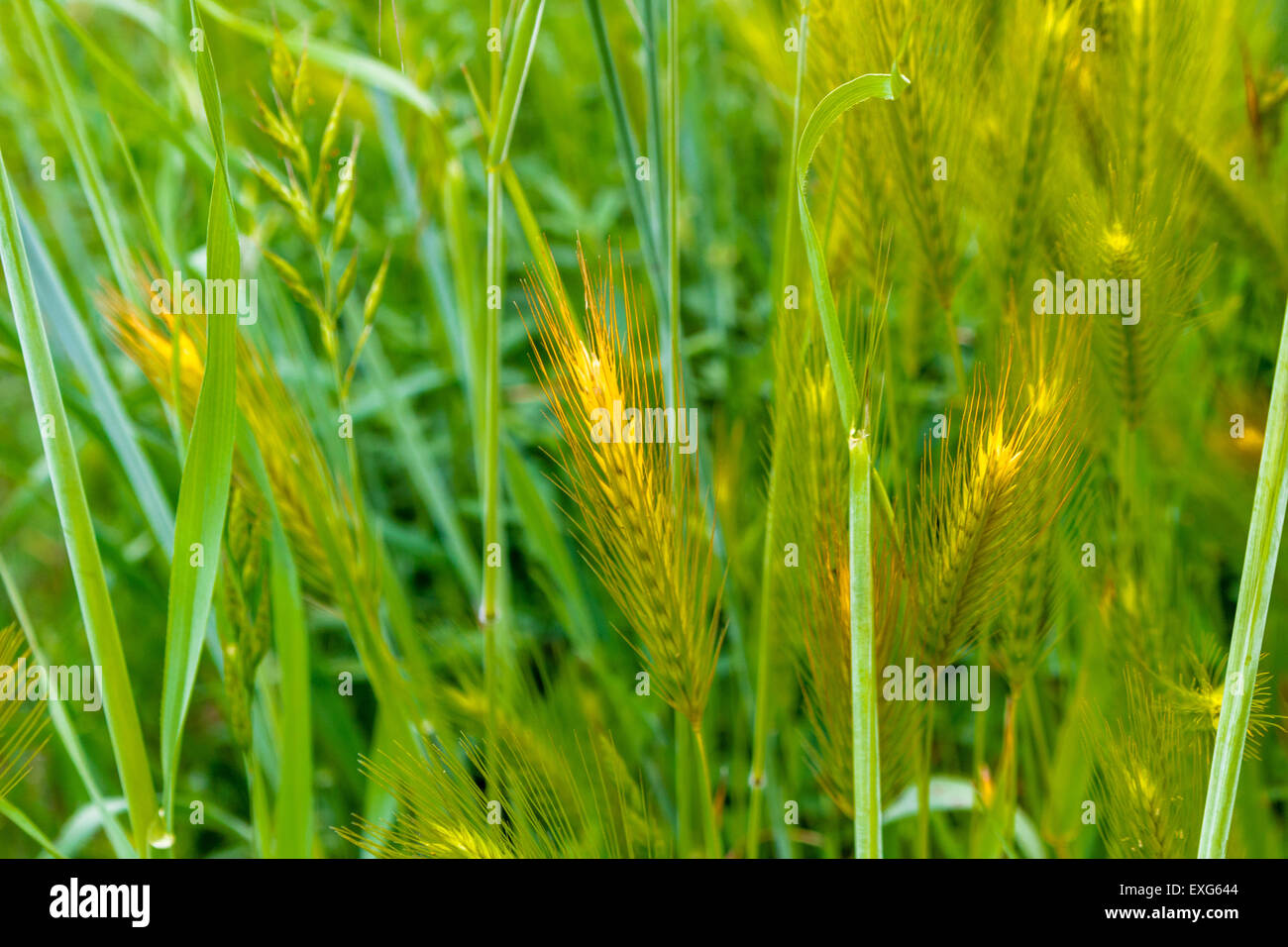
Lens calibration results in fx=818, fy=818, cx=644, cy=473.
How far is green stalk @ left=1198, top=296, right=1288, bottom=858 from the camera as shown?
33 cm

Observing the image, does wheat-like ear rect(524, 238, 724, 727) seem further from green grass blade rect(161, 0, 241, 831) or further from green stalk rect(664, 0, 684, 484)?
green grass blade rect(161, 0, 241, 831)

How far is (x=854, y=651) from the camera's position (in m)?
0.31

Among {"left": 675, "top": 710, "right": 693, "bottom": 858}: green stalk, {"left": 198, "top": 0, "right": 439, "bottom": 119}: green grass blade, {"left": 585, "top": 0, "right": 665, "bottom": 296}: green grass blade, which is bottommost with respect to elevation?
{"left": 675, "top": 710, "right": 693, "bottom": 858}: green stalk

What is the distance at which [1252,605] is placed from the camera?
333 millimetres

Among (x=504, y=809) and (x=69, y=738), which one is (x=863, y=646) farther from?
(x=69, y=738)

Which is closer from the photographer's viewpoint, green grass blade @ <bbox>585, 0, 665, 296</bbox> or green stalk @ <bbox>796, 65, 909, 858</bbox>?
green stalk @ <bbox>796, 65, 909, 858</bbox>

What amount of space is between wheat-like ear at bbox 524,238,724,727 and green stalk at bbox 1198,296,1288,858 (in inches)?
8.3

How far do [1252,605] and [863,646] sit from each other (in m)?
0.17

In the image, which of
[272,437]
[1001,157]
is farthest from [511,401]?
[1001,157]

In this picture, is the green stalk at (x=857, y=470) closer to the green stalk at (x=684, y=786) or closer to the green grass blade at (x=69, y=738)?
the green stalk at (x=684, y=786)

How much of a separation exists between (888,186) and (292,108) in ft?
0.99

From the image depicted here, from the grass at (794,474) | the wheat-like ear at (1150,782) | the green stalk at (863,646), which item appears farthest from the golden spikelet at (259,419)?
the wheat-like ear at (1150,782)

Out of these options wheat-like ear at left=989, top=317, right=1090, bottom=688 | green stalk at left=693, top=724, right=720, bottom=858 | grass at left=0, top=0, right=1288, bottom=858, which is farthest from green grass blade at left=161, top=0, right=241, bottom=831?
wheat-like ear at left=989, top=317, right=1090, bottom=688

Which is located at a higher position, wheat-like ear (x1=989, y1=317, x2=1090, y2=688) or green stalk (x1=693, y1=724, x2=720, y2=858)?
wheat-like ear (x1=989, y1=317, x2=1090, y2=688)
